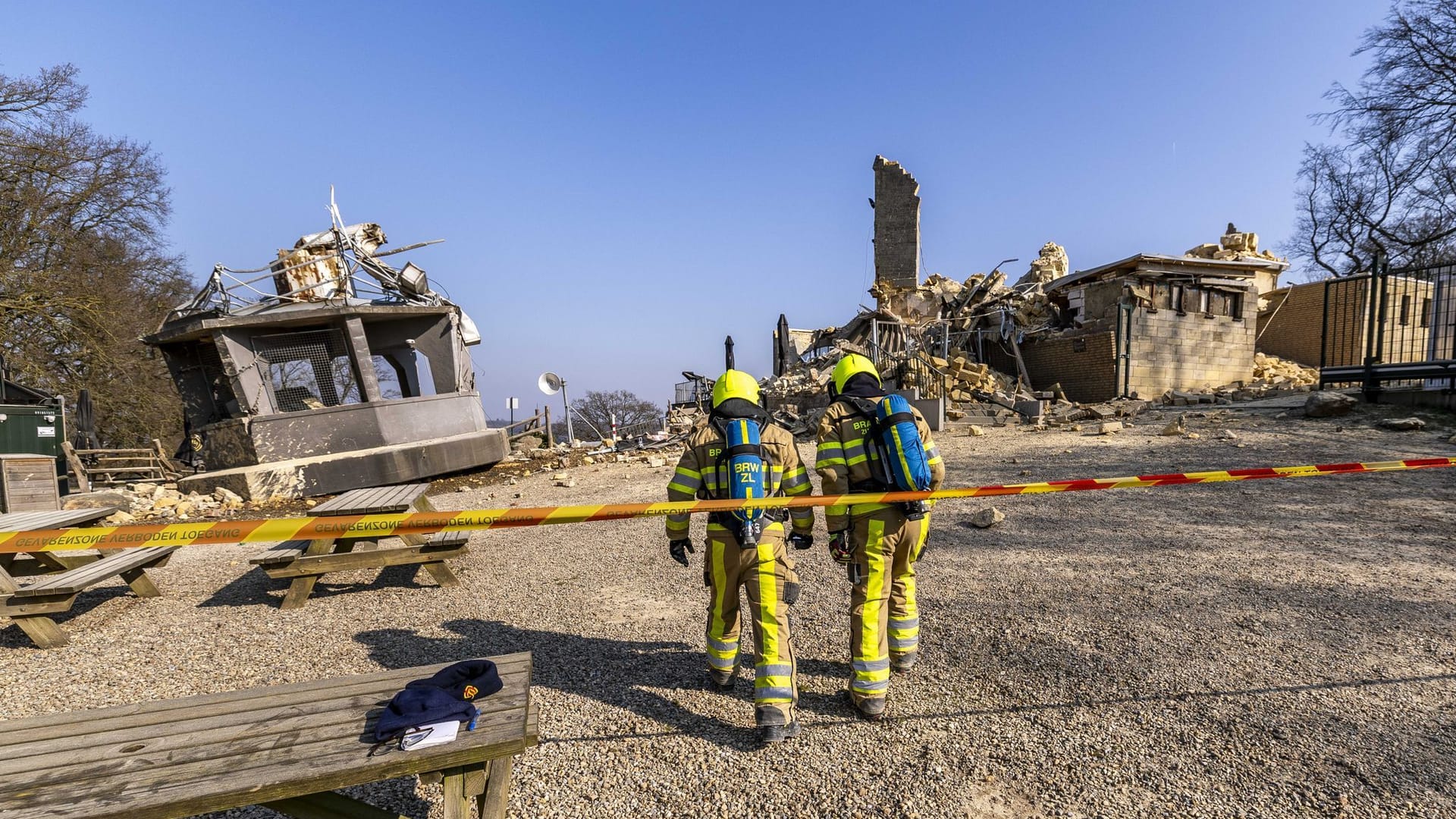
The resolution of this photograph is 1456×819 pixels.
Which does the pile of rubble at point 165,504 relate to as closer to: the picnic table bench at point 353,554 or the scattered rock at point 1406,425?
the picnic table bench at point 353,554

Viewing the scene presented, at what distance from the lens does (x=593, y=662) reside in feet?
12.3

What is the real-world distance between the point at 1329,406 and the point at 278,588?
15.6m

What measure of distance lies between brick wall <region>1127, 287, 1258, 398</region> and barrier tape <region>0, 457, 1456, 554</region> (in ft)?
46.3

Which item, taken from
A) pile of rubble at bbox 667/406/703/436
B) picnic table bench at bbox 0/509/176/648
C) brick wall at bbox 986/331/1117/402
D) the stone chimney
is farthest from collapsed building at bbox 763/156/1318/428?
picnic table bench at bbox 0/509/176/648

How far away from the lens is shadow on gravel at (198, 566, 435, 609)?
5.15 m

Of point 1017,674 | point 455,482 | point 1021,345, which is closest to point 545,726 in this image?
point 1017,674

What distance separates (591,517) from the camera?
9.36ft

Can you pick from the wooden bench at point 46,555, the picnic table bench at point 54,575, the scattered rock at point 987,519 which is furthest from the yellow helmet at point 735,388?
the wooden bench at point 46,555

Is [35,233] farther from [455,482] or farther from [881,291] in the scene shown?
[881,291]

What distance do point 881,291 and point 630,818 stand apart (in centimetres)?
2418

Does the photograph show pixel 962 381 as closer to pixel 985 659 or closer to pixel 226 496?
pixel 985 659

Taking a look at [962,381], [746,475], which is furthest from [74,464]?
[962,381]

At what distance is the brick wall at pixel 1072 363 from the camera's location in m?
16.3

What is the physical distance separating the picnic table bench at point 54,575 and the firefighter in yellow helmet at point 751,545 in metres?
3.79
